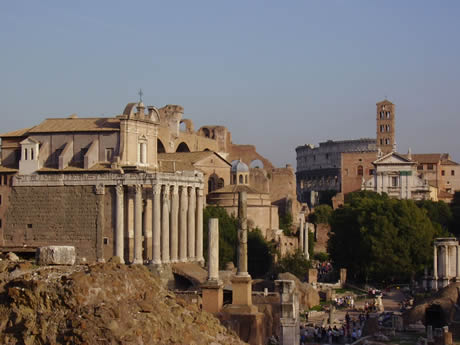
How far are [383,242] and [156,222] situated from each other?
52.5 ft

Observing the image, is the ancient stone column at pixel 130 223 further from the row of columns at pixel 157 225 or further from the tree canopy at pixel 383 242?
the tree canopy at pixel 383 242

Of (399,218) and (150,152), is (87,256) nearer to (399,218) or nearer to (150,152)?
(150,152)

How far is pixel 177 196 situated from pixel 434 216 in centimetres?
3449

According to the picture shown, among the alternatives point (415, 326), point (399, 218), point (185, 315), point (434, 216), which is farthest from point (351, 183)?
point (185, 315)

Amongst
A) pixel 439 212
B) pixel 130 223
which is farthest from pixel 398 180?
pixel 130 223

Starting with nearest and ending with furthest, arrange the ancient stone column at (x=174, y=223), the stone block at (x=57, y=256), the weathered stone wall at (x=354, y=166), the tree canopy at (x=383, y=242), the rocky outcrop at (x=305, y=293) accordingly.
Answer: the stone block at (x=57, y=256) < the rocky outcrop at (x=305, y=293) < the ancient stone column at (x=174, y=223) < the tree canopy at (x=383, y=242) < the weathered stone wall at (x=354, y=166)

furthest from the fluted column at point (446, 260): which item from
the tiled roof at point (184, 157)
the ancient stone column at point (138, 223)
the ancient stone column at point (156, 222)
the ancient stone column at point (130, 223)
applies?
the tiled roof at point (184, 157)

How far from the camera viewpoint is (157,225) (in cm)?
5169

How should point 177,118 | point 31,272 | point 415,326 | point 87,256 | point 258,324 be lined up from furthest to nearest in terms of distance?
point 177,118 < point 87,256 < point 415,326 < point 258,324 < point 31,272

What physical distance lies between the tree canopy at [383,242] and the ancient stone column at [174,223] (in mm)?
13109

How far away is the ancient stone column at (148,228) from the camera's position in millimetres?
53125

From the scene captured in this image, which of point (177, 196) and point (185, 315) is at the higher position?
point (177, 196)

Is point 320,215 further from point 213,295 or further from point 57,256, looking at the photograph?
point 57,256

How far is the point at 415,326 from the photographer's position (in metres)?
41.2
